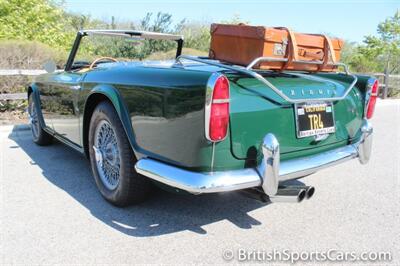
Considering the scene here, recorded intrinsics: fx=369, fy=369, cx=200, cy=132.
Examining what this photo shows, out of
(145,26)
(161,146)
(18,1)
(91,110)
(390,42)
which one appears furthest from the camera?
(390,42)

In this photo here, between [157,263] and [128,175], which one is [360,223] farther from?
[128,175]

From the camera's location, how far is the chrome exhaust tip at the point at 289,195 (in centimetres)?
242

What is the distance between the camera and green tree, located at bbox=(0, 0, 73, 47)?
13211mm

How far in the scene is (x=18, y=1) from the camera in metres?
13.8

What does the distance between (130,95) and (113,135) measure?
48cm

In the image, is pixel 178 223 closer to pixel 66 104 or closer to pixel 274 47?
pixel 274 47

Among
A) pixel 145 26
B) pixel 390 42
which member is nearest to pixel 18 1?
pixel 145 26

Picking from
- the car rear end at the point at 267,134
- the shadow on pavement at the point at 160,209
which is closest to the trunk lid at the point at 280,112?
the car rear end at the point at 267,134

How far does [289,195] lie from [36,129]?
3.93m

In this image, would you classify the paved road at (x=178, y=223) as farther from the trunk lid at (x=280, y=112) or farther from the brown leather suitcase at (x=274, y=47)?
the brown leather suitcase at (x=274, y=47)

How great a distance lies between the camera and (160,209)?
3.02m

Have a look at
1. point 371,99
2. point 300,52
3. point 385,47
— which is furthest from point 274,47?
point 385,47

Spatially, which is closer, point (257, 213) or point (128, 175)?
point (128, 175)

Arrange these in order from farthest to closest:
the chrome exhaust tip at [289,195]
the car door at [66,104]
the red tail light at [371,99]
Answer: the car door at [66,104], the red tail light at [371,99], the chrome exhaust tip at [289,195]
